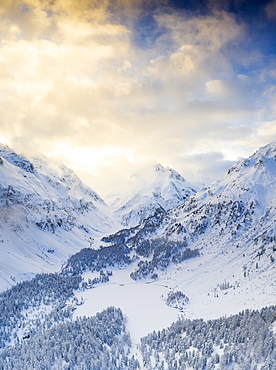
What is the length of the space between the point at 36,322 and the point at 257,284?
75485 mm

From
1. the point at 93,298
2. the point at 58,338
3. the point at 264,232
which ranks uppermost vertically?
the point at 264,232

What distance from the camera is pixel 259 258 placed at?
4151 inches

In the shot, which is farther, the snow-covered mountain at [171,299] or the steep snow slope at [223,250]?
the steep snow slope at [223,250]

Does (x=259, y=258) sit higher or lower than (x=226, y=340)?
higher

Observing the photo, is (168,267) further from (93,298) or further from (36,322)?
(36,322)

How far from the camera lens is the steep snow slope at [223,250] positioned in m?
86.4

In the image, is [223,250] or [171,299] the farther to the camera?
[223,250]

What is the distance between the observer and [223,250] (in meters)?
130

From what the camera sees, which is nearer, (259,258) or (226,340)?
(226,340)

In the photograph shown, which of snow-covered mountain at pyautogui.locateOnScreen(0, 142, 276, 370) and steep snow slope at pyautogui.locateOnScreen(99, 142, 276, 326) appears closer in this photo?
snow-covered mountain at pyautogui.locateOnScreen(0, 142, 276, 370)

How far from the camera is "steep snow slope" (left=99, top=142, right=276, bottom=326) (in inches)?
3401

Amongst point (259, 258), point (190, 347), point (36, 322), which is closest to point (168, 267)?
point (259, 258)

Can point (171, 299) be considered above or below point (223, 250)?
below

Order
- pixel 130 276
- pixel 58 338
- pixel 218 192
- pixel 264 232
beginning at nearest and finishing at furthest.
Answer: pixel 58 338, pixel 264 232, pixel 130 276, pixel 218 192
